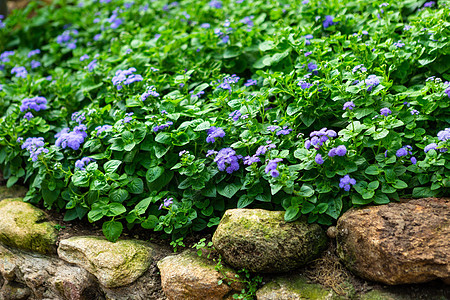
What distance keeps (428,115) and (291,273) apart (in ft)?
4.79

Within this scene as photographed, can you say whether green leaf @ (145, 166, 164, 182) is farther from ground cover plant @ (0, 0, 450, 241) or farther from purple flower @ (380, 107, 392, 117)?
purple flower @ (380, 107, 392, 117)

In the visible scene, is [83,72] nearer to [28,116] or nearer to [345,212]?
[28,116]

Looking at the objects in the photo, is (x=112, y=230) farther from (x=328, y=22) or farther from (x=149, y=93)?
(x=328, y=22)

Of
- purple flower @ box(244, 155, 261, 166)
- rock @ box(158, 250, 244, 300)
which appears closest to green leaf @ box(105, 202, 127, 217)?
rock @ box(158, 250, 244, 300)

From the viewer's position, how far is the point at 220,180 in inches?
130

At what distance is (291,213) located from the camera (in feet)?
9.66

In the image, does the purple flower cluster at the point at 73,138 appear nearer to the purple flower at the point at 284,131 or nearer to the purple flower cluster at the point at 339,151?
the purple flower at the point at 284,131

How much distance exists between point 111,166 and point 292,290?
5.11 feet

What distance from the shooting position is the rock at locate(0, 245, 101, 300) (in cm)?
331

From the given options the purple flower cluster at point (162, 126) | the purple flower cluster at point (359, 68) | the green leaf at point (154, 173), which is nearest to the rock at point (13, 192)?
the green leaf at point (154, 173)

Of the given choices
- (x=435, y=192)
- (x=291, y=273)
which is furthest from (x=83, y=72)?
(x=435, y=192)

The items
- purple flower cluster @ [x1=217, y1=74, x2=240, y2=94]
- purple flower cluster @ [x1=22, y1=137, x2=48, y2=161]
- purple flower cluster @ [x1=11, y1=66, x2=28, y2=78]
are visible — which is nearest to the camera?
purple flower cluster @ [x1=22, y1=137, x2=48, y2=161]

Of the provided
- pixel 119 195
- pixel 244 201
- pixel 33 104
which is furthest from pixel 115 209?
pixel 33 104

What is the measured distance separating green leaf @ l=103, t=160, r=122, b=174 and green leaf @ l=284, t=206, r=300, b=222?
4.19 feet
